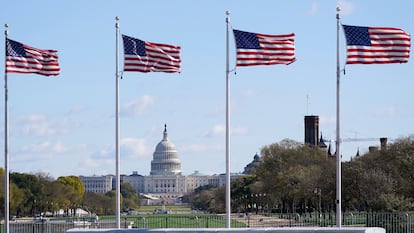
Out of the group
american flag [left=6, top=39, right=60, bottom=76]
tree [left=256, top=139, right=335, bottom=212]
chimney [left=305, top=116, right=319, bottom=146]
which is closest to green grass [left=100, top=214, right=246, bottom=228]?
american flag [left=6, top=39, right=60, bottom=76]

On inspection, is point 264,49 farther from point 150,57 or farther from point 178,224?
point 178,224

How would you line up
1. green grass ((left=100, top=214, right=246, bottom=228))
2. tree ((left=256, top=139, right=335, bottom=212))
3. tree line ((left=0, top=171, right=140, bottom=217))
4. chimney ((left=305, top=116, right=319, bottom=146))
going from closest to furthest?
green grass ((left=100, top=214, right=246, bottom=228))
tree ((left=256, top=139, right=335, bottom=212))
tree line ((left=0, top=171, right=140, bottom=217))
chimney ((left=305, top=116, right=319, bottom=146))

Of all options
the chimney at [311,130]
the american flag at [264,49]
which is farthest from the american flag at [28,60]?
the chimney at [311,130]

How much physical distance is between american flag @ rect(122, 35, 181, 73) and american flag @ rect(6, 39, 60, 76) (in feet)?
10.6

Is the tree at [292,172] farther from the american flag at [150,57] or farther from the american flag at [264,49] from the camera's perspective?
the american flag at [264,49]

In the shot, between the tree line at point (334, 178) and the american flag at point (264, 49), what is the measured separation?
3155cm

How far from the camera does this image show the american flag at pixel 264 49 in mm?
45500

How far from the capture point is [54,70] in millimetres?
48156

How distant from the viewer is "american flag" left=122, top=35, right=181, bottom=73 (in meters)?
47.3

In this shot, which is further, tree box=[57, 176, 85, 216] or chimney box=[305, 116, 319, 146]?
chimney box=[305, 116, 319, 146]

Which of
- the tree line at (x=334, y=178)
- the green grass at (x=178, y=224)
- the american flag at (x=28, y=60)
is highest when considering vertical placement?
the american flag at (x=28, y=60)

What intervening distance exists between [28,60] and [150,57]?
533 centimetres

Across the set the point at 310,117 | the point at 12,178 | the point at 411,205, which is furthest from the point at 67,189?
the point at 411,205

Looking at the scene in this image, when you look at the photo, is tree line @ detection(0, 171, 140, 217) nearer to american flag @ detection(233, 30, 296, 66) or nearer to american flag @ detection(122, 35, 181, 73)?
american flag @ detection(122, 35, 181, 73)
